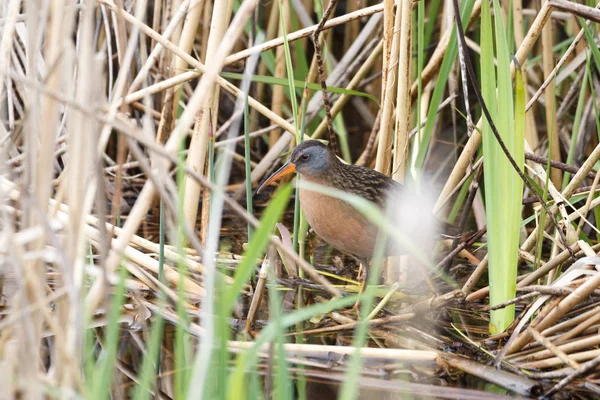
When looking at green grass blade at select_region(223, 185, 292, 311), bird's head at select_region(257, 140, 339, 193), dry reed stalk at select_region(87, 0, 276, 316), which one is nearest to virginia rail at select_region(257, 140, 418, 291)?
bird's head at select_region(257, 140, 339, 193)

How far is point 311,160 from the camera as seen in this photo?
12.0 feet

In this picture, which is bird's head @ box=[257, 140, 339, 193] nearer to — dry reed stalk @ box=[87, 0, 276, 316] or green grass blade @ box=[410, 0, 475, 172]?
green grass blade @ box=[410, 0, 475, 172]

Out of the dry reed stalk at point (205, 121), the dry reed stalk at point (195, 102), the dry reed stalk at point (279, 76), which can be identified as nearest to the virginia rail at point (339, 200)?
the dry reed stalk at point (205, 121)

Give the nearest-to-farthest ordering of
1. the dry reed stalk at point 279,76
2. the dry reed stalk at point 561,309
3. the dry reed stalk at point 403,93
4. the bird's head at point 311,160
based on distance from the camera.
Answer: the dry reed stalk at point 561,309 → the dry reed stalk at point 403,93 → the bird's head at point 311,160 → the dry reed stalk at point 279,76

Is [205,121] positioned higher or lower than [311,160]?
higher

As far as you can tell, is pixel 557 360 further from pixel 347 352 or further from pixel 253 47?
pixel 253 47

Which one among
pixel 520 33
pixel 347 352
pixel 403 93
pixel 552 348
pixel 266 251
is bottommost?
pixel 347 352

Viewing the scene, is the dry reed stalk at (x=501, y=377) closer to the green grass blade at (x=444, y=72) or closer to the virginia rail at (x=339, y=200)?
the virginia rail at (x=339, y=200)

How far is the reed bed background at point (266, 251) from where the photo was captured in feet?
5.93

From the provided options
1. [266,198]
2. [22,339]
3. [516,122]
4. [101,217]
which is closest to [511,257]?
[516,122]

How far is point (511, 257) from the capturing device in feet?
8.86

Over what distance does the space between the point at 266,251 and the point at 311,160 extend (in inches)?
21.0

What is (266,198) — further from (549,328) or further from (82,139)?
(82,139)

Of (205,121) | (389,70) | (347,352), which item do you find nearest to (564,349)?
(347,352)
